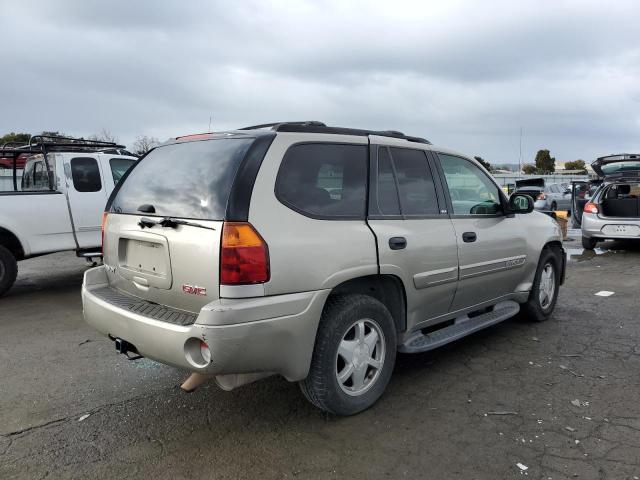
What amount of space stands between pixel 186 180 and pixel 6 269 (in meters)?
4.63

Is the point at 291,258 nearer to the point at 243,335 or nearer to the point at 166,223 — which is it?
the point at 243,335

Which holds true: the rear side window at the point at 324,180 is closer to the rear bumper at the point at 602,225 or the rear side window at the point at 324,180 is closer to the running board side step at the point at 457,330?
the running board side step at the point at 457,330

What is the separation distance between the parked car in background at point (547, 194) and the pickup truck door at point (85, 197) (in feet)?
55.6

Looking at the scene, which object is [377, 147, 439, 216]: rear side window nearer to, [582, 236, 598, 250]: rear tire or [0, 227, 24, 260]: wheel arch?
[0, 227, 24, 260]: wheel arch

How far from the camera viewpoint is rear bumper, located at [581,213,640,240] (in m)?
10.2

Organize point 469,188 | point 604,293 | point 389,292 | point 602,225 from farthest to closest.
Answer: point 602,225
point 604,293
point 469,188
point 389,292

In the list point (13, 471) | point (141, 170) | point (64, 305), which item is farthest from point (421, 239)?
point (64, 305)

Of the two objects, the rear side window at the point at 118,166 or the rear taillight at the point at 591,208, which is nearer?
the rear side window at the point at 118,166

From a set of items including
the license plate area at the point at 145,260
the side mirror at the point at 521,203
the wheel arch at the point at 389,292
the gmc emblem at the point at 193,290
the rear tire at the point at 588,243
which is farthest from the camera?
the rear tire at the point at 588,243

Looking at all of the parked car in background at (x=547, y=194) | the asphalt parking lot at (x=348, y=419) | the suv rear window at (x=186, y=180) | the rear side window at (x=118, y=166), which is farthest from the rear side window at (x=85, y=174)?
the parked car in background at (x=547, y=194)

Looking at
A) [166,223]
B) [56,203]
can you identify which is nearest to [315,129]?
[166,223]

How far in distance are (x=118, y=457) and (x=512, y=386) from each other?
2.65 meters

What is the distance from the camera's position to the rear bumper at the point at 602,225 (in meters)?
10.2

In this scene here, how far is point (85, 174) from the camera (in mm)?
7223
